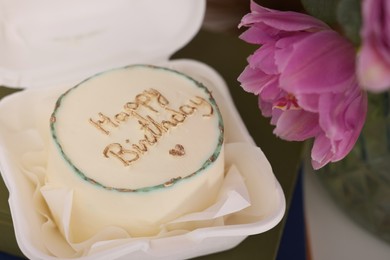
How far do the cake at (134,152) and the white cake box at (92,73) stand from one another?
27mm

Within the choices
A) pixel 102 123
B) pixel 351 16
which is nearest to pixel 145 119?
pixel 102 123

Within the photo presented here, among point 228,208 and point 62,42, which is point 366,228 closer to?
point 228,208

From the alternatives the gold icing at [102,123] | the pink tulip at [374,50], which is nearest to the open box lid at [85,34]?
the gold icing at [102,123]

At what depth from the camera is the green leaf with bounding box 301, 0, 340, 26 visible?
42 cm

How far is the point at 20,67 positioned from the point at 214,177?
27cm

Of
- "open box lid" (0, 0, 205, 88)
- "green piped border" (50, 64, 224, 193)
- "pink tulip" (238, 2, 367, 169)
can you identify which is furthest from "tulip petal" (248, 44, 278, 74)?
"open box lid" (0, 0, 205, 88)

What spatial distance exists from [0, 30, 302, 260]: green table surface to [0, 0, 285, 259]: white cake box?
0.03 m

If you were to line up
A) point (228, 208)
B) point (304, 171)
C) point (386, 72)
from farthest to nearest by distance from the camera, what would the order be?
point (304, 171) < point (228, 208) < point (386, 72)

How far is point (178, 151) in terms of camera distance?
1.81 ft

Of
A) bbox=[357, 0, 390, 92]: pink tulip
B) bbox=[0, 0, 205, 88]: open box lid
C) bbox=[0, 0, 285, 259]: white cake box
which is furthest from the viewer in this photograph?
bbox=[0, 0, 205, 88]: open box lid

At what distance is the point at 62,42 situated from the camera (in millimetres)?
707

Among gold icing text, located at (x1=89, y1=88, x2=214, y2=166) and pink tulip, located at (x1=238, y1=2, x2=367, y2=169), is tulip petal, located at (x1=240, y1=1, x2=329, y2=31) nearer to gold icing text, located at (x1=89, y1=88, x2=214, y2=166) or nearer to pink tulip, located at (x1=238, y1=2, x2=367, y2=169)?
pink tulip, located at (x1=238, y1=2, x2=367, y2=169)

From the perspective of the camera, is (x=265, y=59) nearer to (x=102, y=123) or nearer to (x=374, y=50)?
(x=374, y=50)

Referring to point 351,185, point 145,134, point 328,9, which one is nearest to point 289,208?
point 351,185
